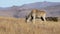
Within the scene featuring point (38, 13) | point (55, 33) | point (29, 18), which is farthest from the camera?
Answer: point (38, 13)

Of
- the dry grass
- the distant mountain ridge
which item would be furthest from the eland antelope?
the distant mountain ridge

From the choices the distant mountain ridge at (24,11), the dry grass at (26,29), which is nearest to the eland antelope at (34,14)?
the dry grass at (26,29)

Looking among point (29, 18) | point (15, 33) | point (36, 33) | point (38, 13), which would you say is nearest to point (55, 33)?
point (36, 33)

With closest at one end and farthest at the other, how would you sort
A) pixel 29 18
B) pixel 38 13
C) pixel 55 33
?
pixel 55 33
pixel 29 18
pixel 38 13

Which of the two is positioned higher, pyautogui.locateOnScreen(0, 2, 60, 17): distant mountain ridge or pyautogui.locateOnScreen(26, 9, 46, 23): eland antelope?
pyautogui.locateOnScreen(26, 9, 46, 23): eland antelope

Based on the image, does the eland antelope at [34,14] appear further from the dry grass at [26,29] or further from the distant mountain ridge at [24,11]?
the distant mountain ridge at [24,11]

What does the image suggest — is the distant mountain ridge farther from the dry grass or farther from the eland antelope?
the dry grass

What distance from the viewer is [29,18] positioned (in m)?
19.4

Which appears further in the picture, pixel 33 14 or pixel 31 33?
pixel 33 14

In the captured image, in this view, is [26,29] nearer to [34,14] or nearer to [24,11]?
[34,14]

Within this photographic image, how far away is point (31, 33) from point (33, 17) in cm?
1166

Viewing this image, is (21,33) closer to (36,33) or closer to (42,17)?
(36,33)

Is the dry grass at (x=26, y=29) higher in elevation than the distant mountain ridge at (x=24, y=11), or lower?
higher

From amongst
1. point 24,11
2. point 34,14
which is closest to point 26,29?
point 34,14
